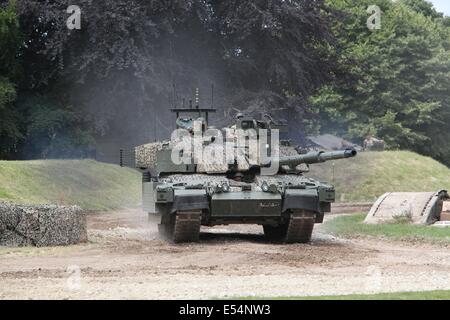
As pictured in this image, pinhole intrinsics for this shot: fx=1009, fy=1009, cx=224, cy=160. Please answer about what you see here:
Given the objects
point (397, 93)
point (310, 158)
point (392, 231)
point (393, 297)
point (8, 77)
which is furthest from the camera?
point (397, 93)

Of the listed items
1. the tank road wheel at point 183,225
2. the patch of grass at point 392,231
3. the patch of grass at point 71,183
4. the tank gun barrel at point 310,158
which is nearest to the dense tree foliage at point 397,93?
the patch of grass at point 71,183

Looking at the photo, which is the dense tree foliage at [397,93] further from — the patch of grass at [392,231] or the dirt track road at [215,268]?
the dirt track road at [215,268]

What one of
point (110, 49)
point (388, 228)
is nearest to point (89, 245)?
point (388, 228)

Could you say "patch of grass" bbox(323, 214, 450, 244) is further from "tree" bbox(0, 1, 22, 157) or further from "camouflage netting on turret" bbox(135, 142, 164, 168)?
"tree" bbox(0, 1, 22, 157)

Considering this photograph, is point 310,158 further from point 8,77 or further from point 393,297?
point 8,77

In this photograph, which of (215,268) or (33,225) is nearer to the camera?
(215,268)

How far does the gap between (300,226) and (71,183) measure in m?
13.2

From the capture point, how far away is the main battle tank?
1888cm

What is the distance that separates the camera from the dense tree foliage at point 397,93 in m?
54.1

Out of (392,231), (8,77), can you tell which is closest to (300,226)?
(392,231)

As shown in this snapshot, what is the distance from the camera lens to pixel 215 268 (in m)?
15.0

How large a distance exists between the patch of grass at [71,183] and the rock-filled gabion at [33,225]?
6.90m
